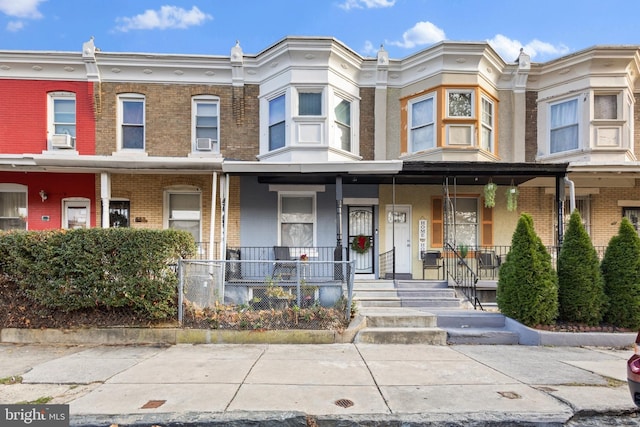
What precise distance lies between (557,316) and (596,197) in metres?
6.13

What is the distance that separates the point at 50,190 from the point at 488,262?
12.7 m

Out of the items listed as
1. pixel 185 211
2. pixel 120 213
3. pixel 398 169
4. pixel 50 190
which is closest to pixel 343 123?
pixel 398 169

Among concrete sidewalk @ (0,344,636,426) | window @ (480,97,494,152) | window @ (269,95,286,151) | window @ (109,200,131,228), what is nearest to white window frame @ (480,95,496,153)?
window @ (480,97,494,152)

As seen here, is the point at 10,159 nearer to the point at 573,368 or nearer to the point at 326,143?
the point at 326,143

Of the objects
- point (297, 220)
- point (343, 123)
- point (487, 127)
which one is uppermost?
point (343, 123)

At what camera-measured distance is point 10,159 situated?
8.84 m

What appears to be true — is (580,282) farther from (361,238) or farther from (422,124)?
(422,124)

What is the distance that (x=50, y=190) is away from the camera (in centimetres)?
1004

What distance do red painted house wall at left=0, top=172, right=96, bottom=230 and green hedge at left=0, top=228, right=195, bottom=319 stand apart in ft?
14.8

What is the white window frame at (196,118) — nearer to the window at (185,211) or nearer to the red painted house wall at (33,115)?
the window at (185,211)

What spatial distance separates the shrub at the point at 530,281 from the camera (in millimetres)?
6258

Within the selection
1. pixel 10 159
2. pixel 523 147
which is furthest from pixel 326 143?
pixel 10 159

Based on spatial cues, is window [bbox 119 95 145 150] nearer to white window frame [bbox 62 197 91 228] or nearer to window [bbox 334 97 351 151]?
white window frame [bbox 62 197 91 228]

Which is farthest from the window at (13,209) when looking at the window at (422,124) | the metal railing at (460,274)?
the metal railing at (460,274)
